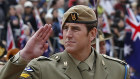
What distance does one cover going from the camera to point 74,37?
17.2 feet

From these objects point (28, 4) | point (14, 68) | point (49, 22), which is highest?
point (14, 68)

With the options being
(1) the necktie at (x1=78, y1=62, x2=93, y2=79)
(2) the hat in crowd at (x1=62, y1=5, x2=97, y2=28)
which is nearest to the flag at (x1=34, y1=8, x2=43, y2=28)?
(2) the hat in crowd at (x1=62, y1=5, x2=97, y2=28)

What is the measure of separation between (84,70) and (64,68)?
244 millimetres

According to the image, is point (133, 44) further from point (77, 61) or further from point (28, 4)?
point (77, 61)

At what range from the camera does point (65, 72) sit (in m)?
5.23

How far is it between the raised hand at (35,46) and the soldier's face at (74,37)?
68 cm

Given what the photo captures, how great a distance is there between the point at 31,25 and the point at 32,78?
1029 centimetres

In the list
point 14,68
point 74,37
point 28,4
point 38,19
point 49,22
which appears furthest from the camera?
point 28,4

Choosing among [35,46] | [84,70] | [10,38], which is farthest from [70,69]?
[10,38]

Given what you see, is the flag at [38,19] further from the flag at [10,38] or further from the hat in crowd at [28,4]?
the flag at [10,38]

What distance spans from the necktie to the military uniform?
55mm

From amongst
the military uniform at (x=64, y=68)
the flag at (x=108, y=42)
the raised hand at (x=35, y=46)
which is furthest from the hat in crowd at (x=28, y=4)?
the raised hand at (x=35, y=46)

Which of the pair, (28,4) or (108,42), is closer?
(108,42)

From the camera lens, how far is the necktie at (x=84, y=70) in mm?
5262
